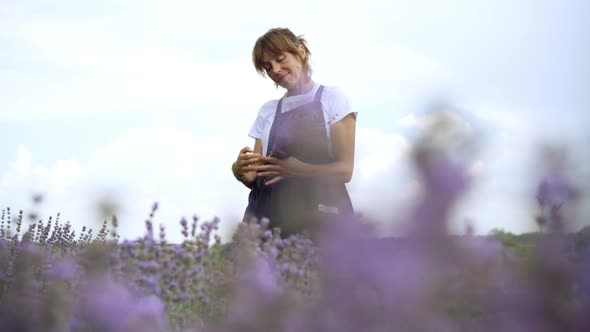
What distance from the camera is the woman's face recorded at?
4.13 m

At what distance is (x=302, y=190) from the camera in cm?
396

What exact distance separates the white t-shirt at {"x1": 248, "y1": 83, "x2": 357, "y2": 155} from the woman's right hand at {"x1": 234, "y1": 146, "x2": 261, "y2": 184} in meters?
0.21

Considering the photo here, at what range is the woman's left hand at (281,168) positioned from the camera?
3883 millimetres

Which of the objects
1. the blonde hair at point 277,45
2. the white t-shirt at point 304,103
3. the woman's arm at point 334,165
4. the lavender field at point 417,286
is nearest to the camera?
the lavender field at point 417,286

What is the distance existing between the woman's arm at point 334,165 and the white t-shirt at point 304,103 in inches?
1.9

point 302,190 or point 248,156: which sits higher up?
point 248,156

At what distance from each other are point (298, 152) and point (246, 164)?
0.33 metres

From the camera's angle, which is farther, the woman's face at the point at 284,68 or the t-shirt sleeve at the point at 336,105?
the woman's face at the point at 284,68

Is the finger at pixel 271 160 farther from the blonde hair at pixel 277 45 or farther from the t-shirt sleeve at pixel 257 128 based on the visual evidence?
the blonde hair at pixel 277 45

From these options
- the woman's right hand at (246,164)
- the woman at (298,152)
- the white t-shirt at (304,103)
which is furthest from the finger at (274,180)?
the white t-shirt at (304,103)

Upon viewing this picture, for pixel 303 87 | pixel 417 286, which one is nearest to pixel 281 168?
pixel 303 87

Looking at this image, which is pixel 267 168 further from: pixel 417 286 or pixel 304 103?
pixel 417 286

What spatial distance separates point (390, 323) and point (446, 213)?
243mm

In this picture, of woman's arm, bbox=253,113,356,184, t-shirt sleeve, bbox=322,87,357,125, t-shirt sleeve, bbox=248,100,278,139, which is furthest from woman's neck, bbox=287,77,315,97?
woman's arm, bbox=253,113,356,184
